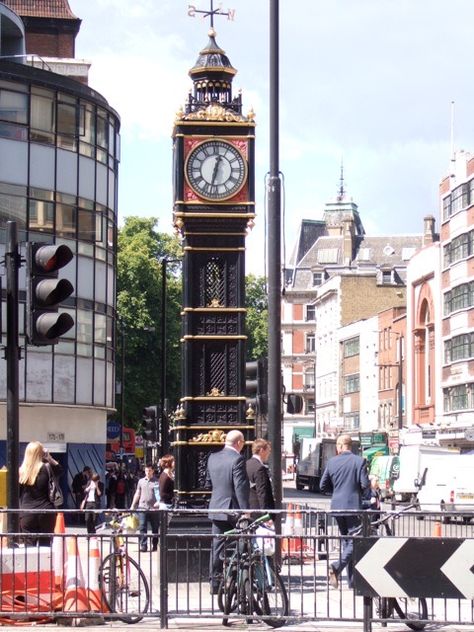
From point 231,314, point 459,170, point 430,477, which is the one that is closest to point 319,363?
point 459,170

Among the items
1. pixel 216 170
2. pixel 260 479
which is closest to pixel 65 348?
pixel 216 170

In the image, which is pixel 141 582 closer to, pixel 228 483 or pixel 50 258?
pixel 228 483

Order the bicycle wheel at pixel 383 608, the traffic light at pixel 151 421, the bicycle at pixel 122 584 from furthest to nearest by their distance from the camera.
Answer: the traffic light at pixel 151 421 < the bicycle at pixel 122 584 < the bicycle wheel at pixel 383 608

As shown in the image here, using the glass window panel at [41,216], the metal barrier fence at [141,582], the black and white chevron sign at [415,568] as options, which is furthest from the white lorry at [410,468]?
the black and white chevron sign at [415,568]

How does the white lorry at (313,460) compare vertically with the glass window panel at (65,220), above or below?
below

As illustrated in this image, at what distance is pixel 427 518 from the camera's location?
16844 millimetres

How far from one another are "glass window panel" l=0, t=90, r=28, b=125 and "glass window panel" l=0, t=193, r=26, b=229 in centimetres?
221

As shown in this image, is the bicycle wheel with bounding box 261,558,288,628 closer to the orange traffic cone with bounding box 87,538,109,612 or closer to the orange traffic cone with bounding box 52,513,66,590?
the orange traffic cone with bounding box 87,538,109,612

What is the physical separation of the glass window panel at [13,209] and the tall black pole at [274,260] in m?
26.2

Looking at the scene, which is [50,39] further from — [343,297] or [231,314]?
[343,297]

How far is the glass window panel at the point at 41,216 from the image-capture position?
45.2 m

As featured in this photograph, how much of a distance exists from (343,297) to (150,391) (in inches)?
2343

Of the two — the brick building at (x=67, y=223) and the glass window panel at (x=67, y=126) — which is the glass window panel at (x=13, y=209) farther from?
the glass window panel at (x=67, y=126)

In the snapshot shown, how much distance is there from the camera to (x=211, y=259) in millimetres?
21766
